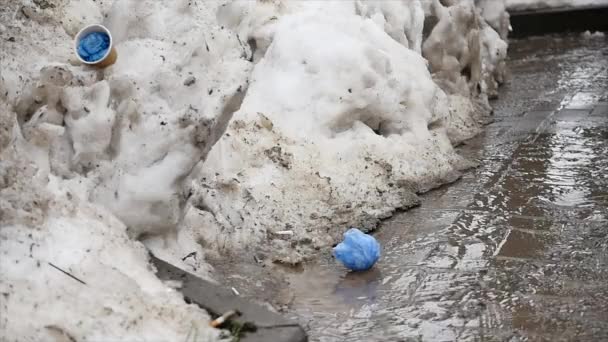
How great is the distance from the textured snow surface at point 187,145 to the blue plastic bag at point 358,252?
313 mm

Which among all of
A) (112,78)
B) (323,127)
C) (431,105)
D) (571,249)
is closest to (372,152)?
(323,127)

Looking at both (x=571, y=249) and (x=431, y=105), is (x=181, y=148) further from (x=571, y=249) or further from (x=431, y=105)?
(x=431, y=105)

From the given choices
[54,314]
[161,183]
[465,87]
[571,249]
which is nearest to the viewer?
[54,314]

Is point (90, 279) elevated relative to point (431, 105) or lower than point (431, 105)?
elevated

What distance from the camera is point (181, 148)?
15.2 feet

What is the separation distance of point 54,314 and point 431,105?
4306 millimetres

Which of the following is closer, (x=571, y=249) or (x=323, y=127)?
(x=571, y=249)

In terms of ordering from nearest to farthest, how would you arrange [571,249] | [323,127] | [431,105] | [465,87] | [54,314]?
1. [54,314]
2. [571,249]
3. [323,127]
4. [431,105]
5. [465,87]

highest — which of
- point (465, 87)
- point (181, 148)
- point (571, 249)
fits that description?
point (181, 148)

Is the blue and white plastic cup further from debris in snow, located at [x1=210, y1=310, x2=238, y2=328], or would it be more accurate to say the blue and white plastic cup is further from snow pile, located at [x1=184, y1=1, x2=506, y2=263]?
debris in snow, located at [x1=210, y1=310, x2=238, y2=328]

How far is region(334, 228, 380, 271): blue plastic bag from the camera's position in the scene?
4918 mm

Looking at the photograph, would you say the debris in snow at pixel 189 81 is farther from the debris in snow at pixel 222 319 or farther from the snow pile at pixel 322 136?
the debris in snow at pixel 222 319

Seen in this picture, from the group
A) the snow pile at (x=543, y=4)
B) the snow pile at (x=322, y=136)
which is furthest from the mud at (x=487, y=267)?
the snow pile at (x=543, y=4)

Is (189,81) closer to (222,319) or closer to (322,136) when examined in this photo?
(322,136)
